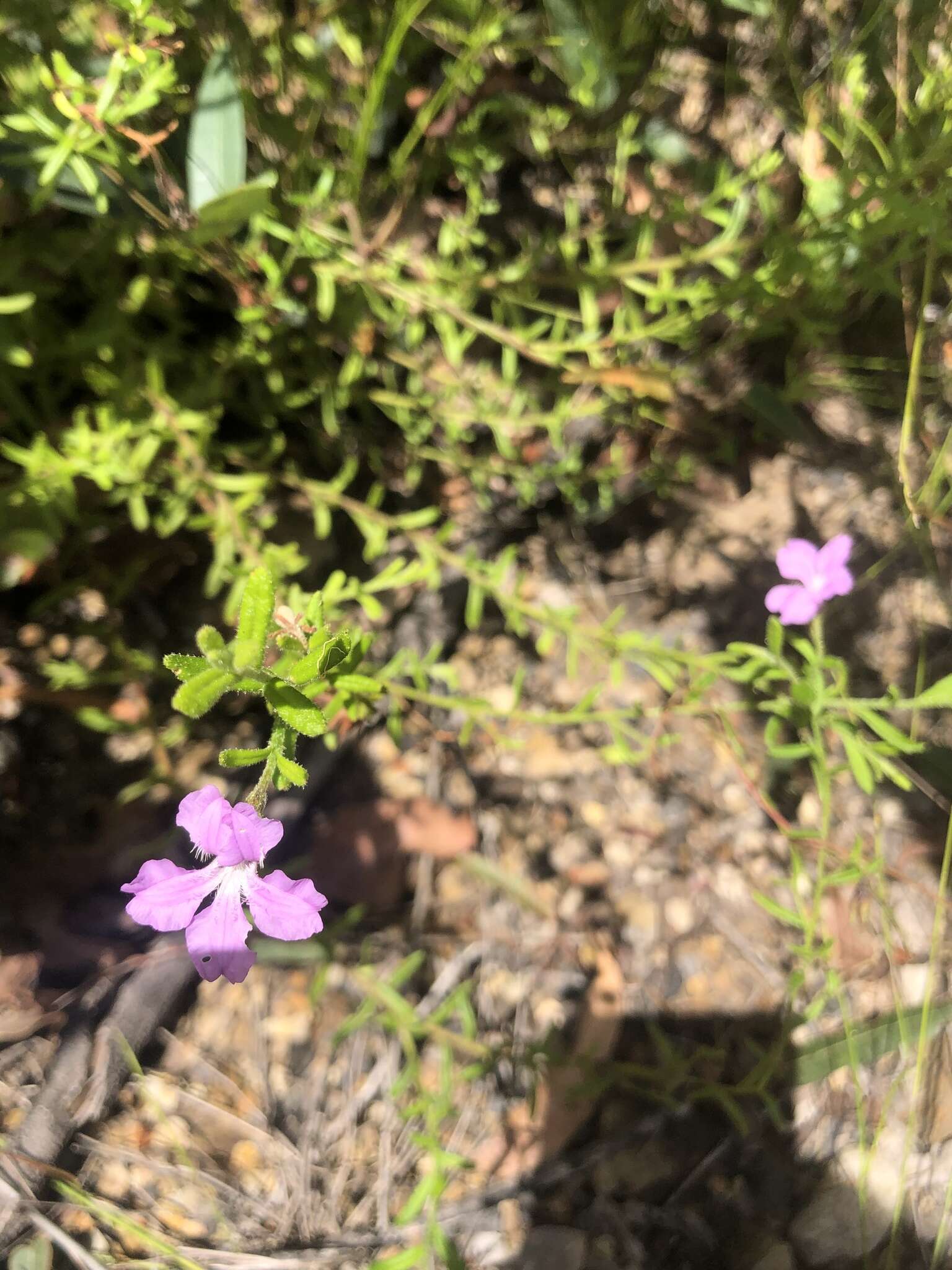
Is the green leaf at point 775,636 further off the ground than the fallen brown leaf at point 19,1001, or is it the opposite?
the green leaf at point 775,636

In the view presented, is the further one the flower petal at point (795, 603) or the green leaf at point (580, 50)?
the green leaf at point (580, 50)

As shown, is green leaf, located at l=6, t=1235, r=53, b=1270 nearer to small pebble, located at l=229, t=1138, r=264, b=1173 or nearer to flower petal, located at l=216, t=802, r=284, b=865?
small pebble, located at l=229, t=1138, r=264, b=1173

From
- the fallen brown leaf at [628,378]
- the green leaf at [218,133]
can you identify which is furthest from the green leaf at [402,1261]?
the green leaf at [218,133]

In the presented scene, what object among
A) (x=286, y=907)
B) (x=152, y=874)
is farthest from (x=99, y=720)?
(x=286, y=907)

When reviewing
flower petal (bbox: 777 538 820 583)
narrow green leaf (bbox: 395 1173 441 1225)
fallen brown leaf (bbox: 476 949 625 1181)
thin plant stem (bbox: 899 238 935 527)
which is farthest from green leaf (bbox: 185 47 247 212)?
fallen brown leaf (bbox: 476 949 625 1181)

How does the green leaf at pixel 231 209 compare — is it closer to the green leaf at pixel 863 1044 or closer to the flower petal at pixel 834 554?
the flower petal at pixel 834 554

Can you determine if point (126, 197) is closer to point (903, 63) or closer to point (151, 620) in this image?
point (151, 620)

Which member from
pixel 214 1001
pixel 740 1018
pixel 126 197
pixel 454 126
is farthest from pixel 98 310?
pixel 740 1018
